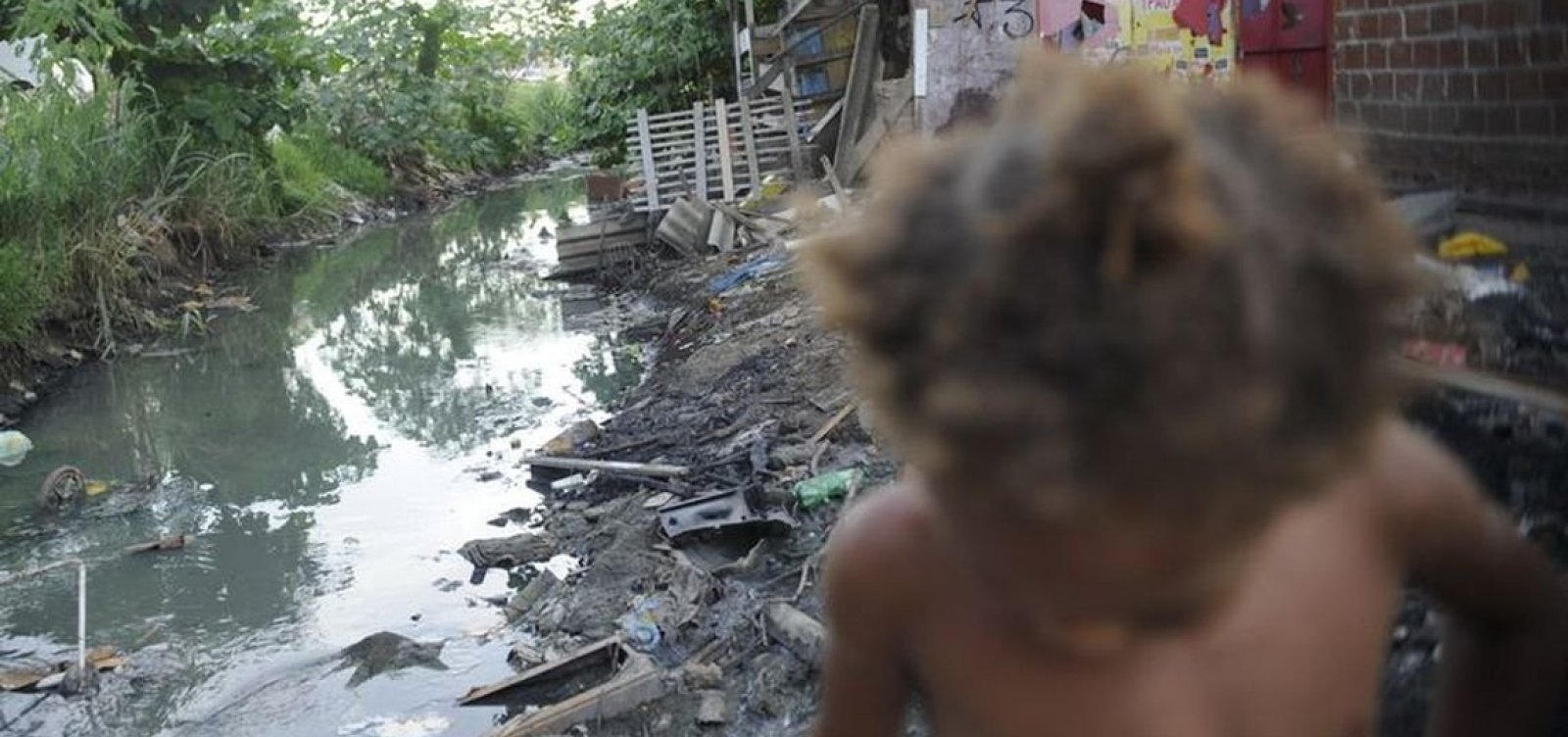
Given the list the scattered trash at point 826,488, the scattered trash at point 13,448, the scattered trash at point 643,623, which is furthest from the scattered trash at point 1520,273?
the scattered trash at point 13,448

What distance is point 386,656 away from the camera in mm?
5777

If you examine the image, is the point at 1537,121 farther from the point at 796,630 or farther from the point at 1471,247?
the point at 796,630

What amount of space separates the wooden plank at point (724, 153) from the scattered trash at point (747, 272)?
2614 mm

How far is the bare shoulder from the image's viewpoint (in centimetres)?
112

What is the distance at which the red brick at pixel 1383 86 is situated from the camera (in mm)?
3707

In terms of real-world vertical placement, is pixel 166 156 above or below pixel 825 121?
above

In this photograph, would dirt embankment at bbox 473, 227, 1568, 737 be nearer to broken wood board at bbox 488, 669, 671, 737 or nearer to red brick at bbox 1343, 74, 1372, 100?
broken wood board at bbox 488, 669, 671, 737

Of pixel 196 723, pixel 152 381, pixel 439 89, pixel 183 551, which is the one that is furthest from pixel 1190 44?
pixel 439 89

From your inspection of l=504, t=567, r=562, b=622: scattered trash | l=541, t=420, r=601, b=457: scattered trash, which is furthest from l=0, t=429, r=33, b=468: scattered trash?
l=504, t=567, r=562, b=622: scattered trash

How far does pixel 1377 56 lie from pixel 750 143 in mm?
10614

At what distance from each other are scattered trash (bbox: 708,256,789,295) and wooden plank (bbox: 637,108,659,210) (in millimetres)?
2678

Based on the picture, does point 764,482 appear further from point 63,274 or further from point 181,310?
point 181,310

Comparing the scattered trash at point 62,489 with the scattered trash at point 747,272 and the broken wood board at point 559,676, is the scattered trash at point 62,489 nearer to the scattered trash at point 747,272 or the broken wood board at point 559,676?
the broken wood board at point 559,676

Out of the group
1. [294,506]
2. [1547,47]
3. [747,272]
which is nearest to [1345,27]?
[1547,47]
